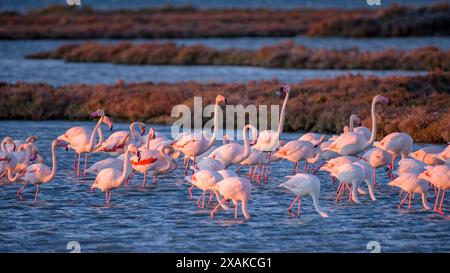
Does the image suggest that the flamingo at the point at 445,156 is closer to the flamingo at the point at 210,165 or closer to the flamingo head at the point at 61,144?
the flamingo at the point at 210,165

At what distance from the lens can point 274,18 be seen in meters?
81.1

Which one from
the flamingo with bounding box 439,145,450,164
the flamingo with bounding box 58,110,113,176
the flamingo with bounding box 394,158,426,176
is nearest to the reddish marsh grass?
the flamingo with bounding box 439,145,450,164

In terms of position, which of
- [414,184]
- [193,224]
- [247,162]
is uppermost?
[414,184]

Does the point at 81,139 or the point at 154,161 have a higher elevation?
the point at 81,139

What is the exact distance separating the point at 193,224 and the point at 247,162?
346 centimetres

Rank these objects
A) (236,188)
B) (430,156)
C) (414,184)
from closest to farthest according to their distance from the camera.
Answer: (236,188) < (414,184) < (430,156)

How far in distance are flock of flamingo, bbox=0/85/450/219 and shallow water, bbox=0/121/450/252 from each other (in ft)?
0.83

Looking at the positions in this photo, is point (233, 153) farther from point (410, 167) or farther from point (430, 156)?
point (430, 156)

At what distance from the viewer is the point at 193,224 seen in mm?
13328

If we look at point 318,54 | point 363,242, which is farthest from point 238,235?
point 318,54

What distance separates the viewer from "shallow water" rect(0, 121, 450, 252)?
39.7 ft

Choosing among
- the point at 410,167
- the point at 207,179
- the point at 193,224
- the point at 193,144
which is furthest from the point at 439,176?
the point at 193,144

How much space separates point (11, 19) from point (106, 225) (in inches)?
2680

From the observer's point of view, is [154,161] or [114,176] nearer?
[114,176]
